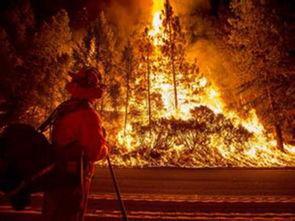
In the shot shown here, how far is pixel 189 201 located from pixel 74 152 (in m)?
4.85

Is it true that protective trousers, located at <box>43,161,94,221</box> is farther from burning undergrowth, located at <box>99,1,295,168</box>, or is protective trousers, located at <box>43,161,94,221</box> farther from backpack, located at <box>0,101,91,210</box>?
burning undergrowth, located at <box>99,1,295,168</box>

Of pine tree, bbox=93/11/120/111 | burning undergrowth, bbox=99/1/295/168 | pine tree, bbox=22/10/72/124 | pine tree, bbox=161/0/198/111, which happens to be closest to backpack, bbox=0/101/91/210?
burning undergrowth, bbox=99/1/295/168

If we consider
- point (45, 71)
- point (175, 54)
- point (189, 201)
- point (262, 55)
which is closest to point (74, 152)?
point (189, 201)

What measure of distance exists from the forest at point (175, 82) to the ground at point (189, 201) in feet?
24.1

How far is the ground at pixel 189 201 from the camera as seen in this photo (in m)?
6.11

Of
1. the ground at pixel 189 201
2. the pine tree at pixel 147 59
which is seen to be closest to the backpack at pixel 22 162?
the ground at pixel 189 201

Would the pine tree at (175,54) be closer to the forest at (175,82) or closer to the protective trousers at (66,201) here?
the forest at (175,82)

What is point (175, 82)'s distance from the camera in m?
28.1

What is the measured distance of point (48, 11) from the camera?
36.1 m

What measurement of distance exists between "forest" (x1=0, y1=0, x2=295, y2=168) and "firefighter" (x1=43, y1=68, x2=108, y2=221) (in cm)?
1459

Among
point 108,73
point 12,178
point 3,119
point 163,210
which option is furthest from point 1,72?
point 12,178

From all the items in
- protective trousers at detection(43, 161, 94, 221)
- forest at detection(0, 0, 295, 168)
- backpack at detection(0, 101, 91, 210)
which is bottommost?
protective trousers at detection(43, 161, 94, 221)

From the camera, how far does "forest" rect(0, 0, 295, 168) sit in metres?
20.9

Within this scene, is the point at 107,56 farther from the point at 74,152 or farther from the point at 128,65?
the point at 74,152
